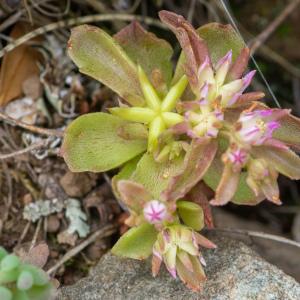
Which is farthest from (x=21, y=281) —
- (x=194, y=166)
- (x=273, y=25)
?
(x=273, y=25)

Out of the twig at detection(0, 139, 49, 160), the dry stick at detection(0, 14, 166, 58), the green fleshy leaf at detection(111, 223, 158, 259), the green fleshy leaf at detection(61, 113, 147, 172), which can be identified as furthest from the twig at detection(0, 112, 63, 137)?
the green fleshy leaf at detection(111, 223, 158, 259)

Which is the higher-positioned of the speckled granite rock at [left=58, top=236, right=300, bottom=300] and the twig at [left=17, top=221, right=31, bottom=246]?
the speckled granite rock at [left=58, top=236, right=300, bottom=300]

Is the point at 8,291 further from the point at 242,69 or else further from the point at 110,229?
the point at 242,69

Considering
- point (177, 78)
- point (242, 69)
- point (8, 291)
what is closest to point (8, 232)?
point (8, 291)

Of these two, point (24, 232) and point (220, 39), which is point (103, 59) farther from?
point (24, 232)

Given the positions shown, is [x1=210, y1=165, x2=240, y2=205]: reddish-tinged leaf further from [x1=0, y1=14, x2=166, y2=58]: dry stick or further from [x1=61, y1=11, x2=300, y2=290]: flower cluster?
[x1=0, y1=14, x2=166, y2=58]: dry stick

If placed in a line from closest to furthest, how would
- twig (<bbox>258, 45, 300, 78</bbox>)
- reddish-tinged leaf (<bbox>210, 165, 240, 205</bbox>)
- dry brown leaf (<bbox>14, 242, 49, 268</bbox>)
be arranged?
reddish-tinged leaf (<bbox>210, 165, 240, 205</bbox>), dry brown leaf (<bbox>14, 242, 49, 268</bbox>), twig (<bbox>258, 45, 300, 78</bbox>)

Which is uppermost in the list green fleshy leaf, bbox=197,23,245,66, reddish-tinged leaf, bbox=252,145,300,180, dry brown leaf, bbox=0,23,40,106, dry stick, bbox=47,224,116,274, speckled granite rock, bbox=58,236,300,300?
green fleshy leaf, bbox=197,23,245,66
